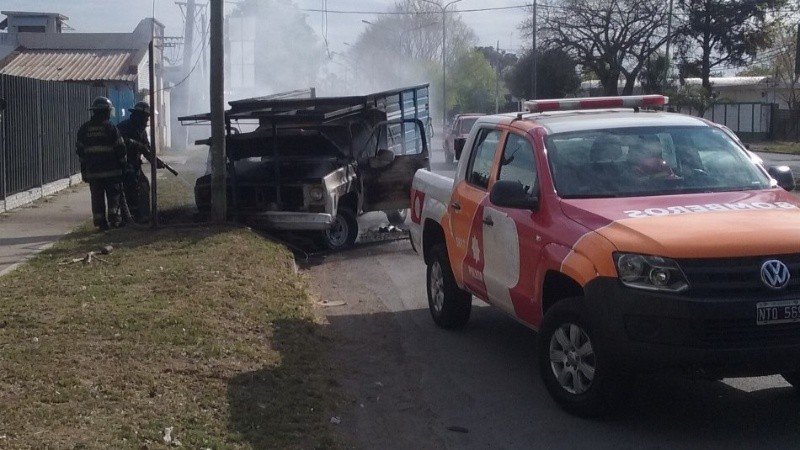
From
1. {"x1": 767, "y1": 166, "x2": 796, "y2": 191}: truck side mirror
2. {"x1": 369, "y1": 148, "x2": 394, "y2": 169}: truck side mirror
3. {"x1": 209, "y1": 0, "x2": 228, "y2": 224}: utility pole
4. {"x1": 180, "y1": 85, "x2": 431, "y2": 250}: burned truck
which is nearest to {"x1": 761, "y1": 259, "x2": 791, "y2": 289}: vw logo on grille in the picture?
{"x1": 767, "y1": 166, "x2": 796, "y2": 191}: truck side mirror

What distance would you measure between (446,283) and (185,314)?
217 cm

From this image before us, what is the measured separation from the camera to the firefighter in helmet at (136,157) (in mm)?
14266

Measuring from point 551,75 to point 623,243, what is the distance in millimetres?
44214

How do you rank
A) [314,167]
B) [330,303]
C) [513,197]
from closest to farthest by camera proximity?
[513,197] → [330,303] → [314,167]

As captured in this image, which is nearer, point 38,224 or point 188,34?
point 38,224

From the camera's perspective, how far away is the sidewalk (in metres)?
12.1

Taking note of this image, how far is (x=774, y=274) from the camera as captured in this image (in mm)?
5738

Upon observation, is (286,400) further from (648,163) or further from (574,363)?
(648,163)

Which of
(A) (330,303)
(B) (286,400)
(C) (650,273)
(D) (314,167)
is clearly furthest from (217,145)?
(C) (650,273)

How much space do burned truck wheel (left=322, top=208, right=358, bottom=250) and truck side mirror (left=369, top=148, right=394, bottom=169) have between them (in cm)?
80

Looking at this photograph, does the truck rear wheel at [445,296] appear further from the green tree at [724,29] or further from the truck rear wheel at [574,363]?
the green tree at [724,29]

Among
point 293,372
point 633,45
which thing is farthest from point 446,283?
point 633,45

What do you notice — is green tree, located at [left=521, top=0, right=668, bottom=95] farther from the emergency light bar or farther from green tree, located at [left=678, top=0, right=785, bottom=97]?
the emergency light bar

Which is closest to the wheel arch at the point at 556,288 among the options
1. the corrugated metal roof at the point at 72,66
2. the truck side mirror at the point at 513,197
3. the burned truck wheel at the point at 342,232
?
the truck side mirror at the point at 513,197
